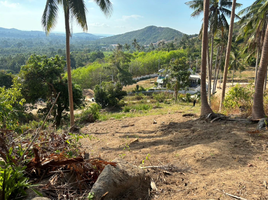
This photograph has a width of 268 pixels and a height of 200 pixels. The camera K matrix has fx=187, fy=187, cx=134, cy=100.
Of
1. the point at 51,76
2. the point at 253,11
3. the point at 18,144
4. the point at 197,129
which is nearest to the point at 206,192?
the point at 18,144

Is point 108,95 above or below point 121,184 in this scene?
below

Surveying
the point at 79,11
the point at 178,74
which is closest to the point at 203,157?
the point at 79,11

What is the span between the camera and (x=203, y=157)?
13.7ft

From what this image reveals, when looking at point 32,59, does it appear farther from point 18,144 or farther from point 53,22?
point 18,144

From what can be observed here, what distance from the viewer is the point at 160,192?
3.10 meters

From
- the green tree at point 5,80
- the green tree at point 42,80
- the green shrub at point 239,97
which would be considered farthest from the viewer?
the green tree at point 5,80

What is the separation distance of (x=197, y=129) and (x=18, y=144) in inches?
209

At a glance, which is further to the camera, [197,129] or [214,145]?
[197,129]

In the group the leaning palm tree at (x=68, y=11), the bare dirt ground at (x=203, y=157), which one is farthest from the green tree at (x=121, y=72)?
the bare dirt ground at (x=203, y=157)

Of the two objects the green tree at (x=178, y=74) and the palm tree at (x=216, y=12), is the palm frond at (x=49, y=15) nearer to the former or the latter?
the palm tree at (x=216, y=12)

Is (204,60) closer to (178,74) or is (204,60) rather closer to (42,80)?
(42,80)

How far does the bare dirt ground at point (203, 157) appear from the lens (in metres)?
3.01

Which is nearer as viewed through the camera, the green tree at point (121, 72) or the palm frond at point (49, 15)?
the palm frond at point (49, 15)

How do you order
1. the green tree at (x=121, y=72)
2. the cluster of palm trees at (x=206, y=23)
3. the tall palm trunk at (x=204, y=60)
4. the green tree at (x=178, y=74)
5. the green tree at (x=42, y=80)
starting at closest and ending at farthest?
the cluster of palm trees at (x=206, y=23) < the tall palm trunk at (x=204, y=60) < the green tree at (x=42, y=80) < the green tree at (x=178, y=74) < the green tree at (x=121, y=72)
